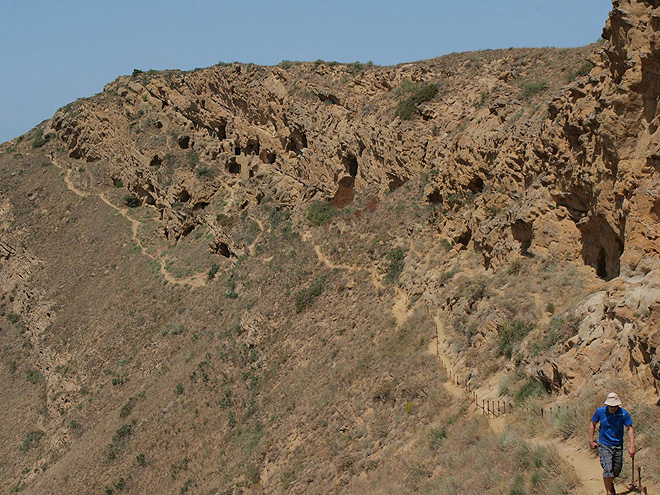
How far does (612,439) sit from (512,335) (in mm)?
6873

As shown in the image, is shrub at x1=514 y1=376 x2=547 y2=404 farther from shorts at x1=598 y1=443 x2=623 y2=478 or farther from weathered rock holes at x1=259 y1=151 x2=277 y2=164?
weathered rock holes at x1=259 y1=151 x2=277 y2=164

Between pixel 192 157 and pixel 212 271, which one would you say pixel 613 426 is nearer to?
pixel 212 271

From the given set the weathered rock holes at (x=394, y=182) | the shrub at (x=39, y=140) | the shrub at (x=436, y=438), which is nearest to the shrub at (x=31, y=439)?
the weathered rock holes at (x=394, y=182)

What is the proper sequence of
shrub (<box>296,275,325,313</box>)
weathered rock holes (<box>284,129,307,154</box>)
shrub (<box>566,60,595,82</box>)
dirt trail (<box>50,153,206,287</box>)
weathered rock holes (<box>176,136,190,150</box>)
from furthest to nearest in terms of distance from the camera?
weathered rock holes (<box>176,136,190,150</box>), weathered rock holes (<box>284,129,307,154</box>), dirt trail (<box>50,153,206,287</box>), shrub (<box>296,275,325,313</box>), shrub (<box>566,60,595,82</box>)

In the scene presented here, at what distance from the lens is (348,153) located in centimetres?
3053

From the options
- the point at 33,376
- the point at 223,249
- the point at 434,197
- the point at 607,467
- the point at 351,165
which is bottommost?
the point at 33,376

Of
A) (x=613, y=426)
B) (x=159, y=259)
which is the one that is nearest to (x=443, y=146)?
(x=613, y=426)

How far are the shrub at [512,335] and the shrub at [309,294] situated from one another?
1203 cm

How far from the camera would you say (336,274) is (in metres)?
25.5

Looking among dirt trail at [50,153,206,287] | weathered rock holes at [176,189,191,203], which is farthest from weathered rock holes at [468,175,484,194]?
weathered rock holes at [176,189,191,203]

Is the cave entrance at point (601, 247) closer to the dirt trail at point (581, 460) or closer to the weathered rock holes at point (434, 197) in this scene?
the dirt trail at point (581, 460)

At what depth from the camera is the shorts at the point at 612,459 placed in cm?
660

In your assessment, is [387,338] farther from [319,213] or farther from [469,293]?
[319,213]

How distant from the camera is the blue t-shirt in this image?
6699 mm
